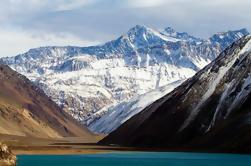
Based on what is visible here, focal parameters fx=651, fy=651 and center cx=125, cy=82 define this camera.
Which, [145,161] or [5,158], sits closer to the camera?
[5,158]

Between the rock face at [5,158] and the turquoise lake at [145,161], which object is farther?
the turquoise lake at [145,161]

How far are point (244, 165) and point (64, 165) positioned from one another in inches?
1490

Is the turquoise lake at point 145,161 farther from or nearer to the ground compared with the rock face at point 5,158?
nearer to the ground

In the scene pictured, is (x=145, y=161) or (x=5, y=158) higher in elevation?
(x=5, y=158)

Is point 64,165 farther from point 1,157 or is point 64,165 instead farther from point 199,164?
point 199,164

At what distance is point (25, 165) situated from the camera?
135375 millimetres

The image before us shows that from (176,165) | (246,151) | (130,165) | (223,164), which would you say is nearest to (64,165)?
(130,165)

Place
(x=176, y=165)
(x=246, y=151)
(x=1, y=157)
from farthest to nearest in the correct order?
(x=246, y=151), (x=176, y=165), (x=1, y=157)

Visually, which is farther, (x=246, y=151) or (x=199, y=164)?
(x=246, y=151)

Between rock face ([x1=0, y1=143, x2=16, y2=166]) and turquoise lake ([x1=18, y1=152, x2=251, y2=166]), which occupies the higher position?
rock face ([x1=0, y1=143, x2=16, y2=166])

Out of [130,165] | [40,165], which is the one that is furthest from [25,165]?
[130,165]

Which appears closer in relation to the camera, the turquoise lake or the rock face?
the rock face

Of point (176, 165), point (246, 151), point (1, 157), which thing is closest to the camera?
point (1, 157)

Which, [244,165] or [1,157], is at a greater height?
[1,157]
